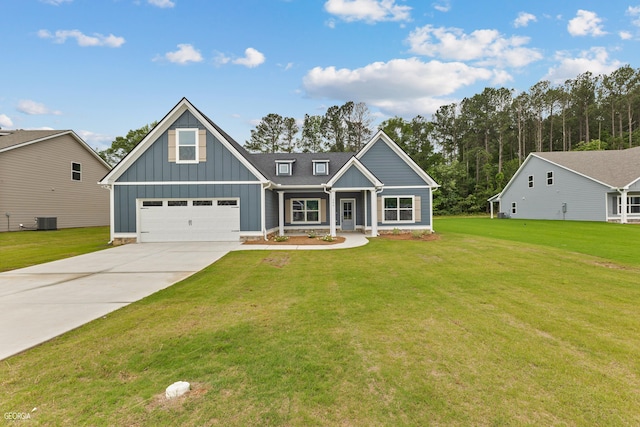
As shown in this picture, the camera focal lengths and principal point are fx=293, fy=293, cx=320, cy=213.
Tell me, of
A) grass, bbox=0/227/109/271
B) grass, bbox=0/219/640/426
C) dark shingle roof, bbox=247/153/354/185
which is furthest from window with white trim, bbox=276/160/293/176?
grass, bbox=0/219/640/426

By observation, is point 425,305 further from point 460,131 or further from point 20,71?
point 460,131

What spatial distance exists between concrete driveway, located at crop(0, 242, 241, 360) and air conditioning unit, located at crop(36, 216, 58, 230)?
11973mm

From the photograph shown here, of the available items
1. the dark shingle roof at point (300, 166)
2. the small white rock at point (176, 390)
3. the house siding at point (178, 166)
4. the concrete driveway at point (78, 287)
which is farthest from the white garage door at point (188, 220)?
the small white rock at point (176, 390)

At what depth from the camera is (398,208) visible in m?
17.0

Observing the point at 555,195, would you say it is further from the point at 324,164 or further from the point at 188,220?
the point at 188,220

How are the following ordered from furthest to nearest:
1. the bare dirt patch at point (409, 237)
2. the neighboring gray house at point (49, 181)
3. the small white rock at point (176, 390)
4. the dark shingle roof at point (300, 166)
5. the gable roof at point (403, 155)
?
the neighboring gray house at point (49, 181) < the dark shingle roof at point (300, 166) < the gable roof at point (403, 155) < the bare dirt patch at point (409, 237) < the small white rock at point (176, 390)

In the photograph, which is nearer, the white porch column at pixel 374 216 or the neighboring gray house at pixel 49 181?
the white porch column at pixel 374 216

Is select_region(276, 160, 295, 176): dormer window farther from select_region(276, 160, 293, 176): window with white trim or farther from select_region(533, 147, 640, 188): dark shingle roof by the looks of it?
select_region(533, 147, 640, 188): dark shingle roof

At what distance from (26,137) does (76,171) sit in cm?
338

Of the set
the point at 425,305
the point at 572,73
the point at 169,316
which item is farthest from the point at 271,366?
the point at 572,73

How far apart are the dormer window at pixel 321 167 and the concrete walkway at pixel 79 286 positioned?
814 cm

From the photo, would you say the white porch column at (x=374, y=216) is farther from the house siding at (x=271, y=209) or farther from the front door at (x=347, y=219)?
the house siding at (x=271, y=209)

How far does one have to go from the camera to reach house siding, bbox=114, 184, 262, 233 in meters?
14.2

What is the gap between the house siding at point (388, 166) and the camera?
55.6 ft
